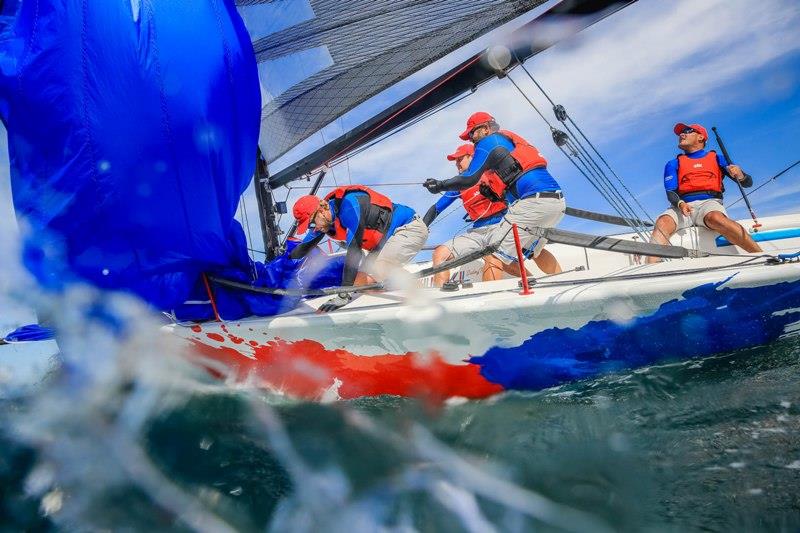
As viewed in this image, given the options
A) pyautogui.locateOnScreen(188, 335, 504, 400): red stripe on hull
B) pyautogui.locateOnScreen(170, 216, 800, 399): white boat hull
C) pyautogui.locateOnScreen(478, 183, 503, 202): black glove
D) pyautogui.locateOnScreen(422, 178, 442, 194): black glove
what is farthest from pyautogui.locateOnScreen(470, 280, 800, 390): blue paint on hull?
pyautogui.locateOnScreen(478, 183, 503, 202): black glove

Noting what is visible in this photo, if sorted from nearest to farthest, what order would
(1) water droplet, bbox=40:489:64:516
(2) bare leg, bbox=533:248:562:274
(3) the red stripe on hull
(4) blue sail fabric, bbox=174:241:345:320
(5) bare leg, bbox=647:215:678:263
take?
(1) water droplet, bbox=40:489:64:516, (3) the red stripe on hull, (4) blue sail fabric, bbox=174:241:345:320, (5) bare leg, bbox=647:215:678:263, (2) bare leg, bbox=533:248:562:274

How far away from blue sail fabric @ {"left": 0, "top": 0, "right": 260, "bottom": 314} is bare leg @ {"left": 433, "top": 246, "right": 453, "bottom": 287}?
1854mm

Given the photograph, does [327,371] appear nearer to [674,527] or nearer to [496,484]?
[496,484]

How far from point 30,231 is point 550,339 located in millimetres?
3041

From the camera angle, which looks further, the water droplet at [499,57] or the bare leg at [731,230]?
the water droplet at [499,57]

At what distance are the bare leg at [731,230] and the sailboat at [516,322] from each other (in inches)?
10.9

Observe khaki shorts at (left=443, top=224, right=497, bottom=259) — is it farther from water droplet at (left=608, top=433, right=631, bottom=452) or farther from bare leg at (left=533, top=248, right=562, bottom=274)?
water droplet at (left=608, top=433, right=631, bottom=452)

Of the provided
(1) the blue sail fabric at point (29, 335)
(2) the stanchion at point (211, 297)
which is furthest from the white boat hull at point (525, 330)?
(1) the blue sail fabric at point (29, 335)

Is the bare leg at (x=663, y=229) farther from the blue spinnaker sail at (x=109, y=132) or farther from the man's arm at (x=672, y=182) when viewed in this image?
the blue spinnaker sail at (x=109, y=132)

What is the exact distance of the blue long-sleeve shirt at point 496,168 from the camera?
338 centimetres

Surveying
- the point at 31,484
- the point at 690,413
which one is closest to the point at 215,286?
the point at 31,484

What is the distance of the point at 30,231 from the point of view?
272 cm

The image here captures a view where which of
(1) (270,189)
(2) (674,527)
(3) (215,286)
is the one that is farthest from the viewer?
(1) (270,189)

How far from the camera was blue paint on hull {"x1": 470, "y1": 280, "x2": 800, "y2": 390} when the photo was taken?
7.20ft
